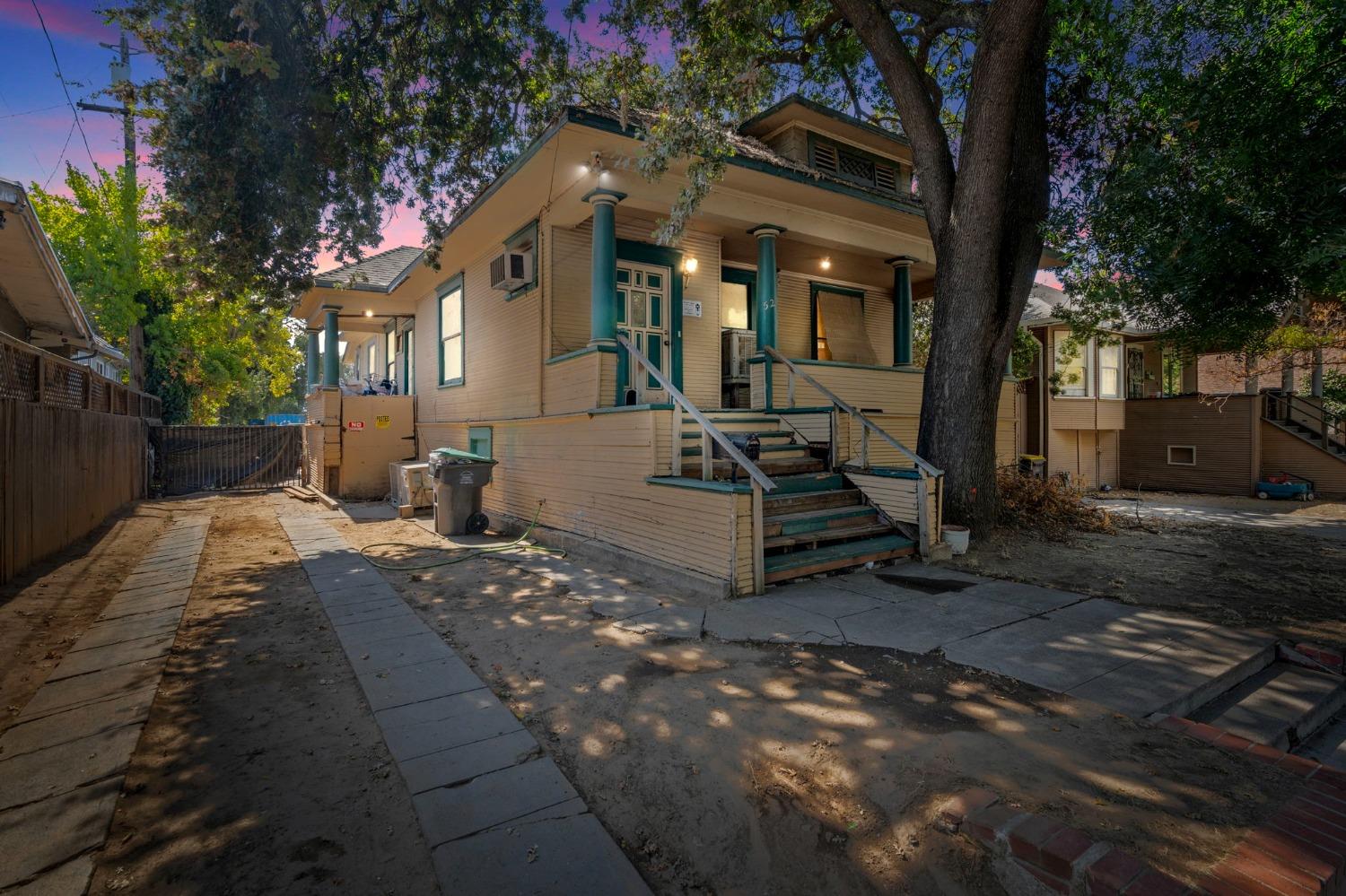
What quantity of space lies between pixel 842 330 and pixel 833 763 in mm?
10677

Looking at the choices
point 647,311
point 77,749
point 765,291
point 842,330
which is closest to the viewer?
point 77,749

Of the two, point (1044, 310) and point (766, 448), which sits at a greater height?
point (1044, 310)

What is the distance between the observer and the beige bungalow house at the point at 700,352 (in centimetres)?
668

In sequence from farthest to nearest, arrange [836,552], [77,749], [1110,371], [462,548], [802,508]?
[1110,371] → [462,548] → [802,508] → [836,552] → [77,749]

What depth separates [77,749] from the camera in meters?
2.99

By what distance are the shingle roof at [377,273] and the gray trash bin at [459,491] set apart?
415 centimetres

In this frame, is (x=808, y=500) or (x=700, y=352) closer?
(x=808, y=500)

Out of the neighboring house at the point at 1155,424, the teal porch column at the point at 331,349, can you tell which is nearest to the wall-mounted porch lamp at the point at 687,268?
the teal porch column at the point at 331,349

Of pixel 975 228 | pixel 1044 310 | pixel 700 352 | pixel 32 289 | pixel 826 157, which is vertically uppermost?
pixel 826 157

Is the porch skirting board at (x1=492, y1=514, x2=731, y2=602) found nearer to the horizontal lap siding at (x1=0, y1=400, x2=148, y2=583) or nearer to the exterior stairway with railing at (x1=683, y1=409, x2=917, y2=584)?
the exterior stairway with railing at (x1=683, y1=409, x2=917, y2=584)

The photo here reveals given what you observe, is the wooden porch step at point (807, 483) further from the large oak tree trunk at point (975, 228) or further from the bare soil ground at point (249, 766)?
the bare soil ground at point (249, 766)

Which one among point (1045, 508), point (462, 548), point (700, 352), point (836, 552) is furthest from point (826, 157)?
point (462, 548)

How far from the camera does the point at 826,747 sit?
117 inches

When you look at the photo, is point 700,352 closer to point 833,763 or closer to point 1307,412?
point 833,763
